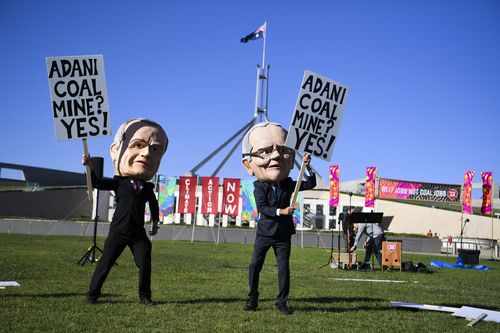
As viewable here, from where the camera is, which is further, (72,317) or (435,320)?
(435,320)

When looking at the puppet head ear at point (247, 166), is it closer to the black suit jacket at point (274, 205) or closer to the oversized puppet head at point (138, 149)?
→ the black suit jacket at point (274, 205)

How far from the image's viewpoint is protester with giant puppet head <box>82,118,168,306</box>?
279 inches

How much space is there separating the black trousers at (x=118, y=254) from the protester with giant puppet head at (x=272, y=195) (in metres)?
1.41

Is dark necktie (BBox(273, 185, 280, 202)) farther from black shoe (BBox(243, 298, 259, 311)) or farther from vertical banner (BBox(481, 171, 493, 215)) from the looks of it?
vertical banner (BBox(481, 171, 493, 215))

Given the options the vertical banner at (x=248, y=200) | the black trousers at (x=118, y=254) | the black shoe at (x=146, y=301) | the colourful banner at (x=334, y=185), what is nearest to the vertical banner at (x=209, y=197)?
the vertical banner at (x=248, y=200)

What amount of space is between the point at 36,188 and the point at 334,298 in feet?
145

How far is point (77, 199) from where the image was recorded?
166 feet

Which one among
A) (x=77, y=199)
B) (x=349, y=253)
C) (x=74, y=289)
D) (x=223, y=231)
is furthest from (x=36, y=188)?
(x=74, y=289)

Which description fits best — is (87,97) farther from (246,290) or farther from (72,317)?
(246,290)

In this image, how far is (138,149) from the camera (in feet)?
25.0

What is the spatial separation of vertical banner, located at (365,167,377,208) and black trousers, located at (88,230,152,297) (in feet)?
103

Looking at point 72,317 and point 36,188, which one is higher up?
point 36,188

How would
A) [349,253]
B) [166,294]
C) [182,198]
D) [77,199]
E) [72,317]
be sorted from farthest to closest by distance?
[77,199] < [182,198] < [349,253] < [166,294] < [72,317]

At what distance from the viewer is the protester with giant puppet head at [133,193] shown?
279 inches
